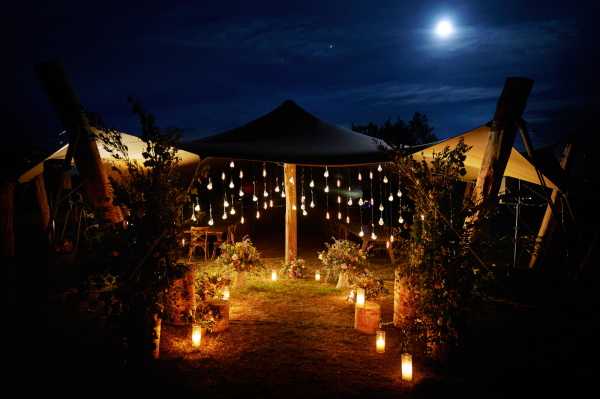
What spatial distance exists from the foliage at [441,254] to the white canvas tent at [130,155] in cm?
300

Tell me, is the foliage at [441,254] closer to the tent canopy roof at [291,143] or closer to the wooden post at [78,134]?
the tent canopy roof at [291,143]

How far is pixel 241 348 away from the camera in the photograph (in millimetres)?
3971

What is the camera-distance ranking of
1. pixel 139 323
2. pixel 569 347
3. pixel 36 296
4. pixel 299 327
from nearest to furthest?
1. pixel 139 323
2. pixel 569 347
3. pixel 299 327
4. pixel 36 296

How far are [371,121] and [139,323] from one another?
18073mm

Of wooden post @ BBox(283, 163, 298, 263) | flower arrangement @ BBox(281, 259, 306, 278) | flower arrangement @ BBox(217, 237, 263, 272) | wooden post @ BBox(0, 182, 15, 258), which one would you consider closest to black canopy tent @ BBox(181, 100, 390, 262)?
wooden post @ BBox(283, 163, 298, 263)

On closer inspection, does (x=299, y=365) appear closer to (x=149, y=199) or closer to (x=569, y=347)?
(x=149, y=199)

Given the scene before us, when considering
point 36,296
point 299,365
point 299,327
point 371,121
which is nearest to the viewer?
point 299,365

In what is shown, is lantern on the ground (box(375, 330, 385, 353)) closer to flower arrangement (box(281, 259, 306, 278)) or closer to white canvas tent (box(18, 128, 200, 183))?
white canvas tent (box(18, 128, 200, 183))

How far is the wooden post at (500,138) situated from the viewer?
3.47 metres

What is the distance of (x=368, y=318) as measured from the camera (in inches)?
171

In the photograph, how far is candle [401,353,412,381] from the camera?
3307mm

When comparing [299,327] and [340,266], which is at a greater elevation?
[340,266]

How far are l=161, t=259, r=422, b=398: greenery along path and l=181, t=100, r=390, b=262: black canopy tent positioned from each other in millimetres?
2151

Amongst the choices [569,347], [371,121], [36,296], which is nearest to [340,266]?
[569,347]
